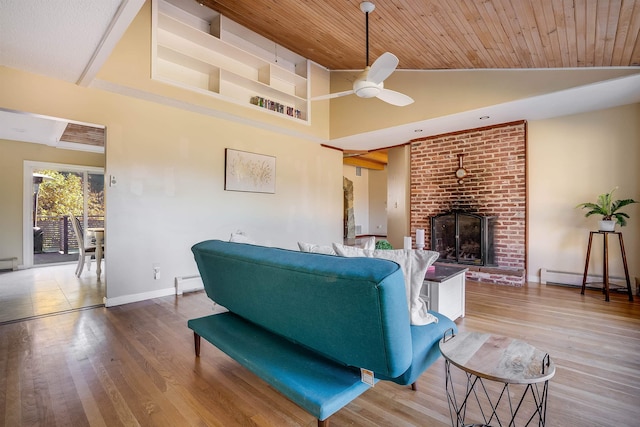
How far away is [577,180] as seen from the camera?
169 inches

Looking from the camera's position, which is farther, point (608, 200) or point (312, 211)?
point (312, 211)

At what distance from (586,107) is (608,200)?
1.26m

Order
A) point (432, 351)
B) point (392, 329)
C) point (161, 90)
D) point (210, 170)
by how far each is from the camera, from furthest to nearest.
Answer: point (210, 170), point (161, 90), point (432, 351), point (392, 329)

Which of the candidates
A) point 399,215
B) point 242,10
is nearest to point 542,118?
point 399,215

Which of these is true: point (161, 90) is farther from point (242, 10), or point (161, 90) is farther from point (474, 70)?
point (474, 70)

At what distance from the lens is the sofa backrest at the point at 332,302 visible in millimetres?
1160

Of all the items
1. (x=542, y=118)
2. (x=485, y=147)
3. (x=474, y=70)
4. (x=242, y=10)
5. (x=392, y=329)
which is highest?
(x=242, y=10)

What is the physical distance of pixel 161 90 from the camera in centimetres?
368

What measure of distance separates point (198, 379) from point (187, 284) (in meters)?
2.24

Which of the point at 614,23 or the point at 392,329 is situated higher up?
the point at 614,23

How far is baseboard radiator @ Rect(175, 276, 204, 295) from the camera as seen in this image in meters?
3.89

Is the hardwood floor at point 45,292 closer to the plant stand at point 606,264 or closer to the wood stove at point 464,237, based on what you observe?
the wood stove at point 464,237

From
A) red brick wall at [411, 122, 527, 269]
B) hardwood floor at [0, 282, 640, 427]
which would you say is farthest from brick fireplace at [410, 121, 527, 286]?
hardwood floor at [0, 282, 640, 427]

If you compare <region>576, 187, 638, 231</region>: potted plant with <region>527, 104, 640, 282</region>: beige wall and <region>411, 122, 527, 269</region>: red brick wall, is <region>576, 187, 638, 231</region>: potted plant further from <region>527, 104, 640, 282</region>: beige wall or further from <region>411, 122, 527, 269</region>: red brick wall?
<region>411, 122, 527, 269</region>: red brick wall
